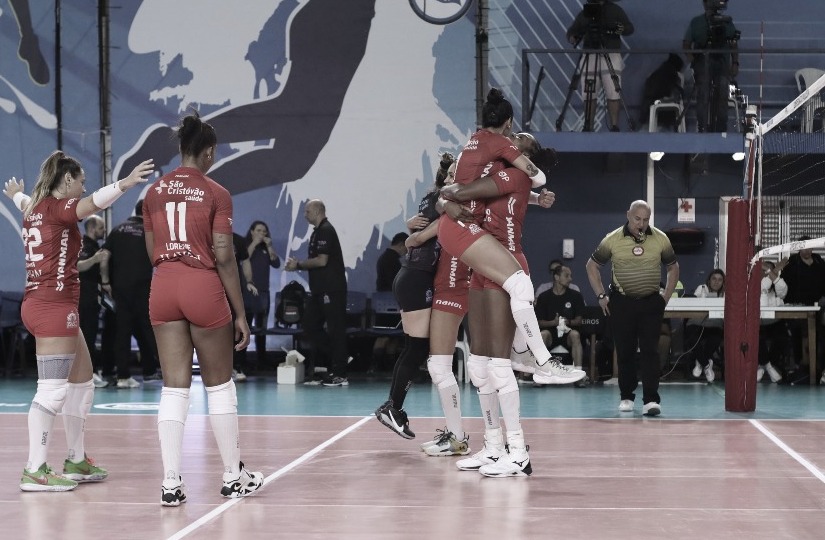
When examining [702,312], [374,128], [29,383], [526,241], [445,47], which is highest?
[445,47]

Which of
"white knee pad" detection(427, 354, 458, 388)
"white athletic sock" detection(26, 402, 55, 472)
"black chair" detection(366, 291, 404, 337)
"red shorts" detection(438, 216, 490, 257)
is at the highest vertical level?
"red shorts" detection(438, 216, 490, 257)

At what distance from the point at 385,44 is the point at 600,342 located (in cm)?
549

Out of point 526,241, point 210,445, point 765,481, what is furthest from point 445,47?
point 765,481

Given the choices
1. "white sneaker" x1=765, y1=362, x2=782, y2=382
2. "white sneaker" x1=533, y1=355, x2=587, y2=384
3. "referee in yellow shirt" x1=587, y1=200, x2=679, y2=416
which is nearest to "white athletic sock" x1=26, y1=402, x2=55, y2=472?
"white sneaker" x1=533, y1=355, x2=587, y2=384

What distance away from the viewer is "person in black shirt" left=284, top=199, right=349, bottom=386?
44.7ft

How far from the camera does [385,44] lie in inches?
655

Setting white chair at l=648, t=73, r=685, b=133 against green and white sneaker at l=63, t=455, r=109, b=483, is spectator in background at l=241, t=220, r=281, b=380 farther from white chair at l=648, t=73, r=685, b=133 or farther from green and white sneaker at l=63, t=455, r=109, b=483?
green and white sneaker at l=63, t=455, r=109, b=483

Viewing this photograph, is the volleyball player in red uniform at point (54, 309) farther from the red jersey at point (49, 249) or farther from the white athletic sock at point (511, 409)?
the white athletic sock at point (511, 409)

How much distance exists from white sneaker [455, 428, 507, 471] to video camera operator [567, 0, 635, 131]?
9.31 metres

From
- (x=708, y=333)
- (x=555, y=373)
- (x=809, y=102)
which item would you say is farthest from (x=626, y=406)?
(x=809, y=102)

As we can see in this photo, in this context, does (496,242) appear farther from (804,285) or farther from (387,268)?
(804,285)

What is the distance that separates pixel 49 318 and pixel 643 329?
5880mm

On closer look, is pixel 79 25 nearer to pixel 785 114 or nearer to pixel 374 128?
pixel 374 128

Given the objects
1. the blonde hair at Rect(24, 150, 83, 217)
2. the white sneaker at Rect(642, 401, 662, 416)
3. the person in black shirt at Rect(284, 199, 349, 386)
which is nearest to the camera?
the blonde hair at Rect(24, 150, 83, 217)
